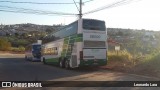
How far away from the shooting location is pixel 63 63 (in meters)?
27.7

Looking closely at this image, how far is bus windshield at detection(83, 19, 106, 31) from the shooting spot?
78.6 ft

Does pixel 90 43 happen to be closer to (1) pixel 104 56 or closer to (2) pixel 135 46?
(1) pixel 104 56

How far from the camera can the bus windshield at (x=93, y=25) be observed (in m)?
24.0

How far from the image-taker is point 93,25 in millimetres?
24188

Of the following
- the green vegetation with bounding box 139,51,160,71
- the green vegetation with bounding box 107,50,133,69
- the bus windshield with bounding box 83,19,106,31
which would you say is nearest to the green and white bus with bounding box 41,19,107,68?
the bus windshield with bounding box 83,19,106,31

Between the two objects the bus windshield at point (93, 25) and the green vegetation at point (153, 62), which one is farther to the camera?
the bus windshield at point (93, 25)

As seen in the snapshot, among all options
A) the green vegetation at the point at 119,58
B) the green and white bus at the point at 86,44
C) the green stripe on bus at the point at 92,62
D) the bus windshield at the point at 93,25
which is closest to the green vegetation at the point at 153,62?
the green stripe on bus at the point at 92,62

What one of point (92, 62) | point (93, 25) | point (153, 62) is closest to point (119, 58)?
point (92, 62)

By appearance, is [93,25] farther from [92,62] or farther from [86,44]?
[92,62]

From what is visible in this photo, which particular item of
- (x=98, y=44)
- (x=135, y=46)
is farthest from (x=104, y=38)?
(x=135, y=46)

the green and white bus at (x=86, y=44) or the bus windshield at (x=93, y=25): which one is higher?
the bus windshield at (x=93, y=25)

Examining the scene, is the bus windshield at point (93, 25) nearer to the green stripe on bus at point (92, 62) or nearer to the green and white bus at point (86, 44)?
the green and white bus at point (86, 44)

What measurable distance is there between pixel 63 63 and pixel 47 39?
361 inches

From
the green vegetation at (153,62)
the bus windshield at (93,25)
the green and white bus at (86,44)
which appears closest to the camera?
the green vegetation at (153,62)
